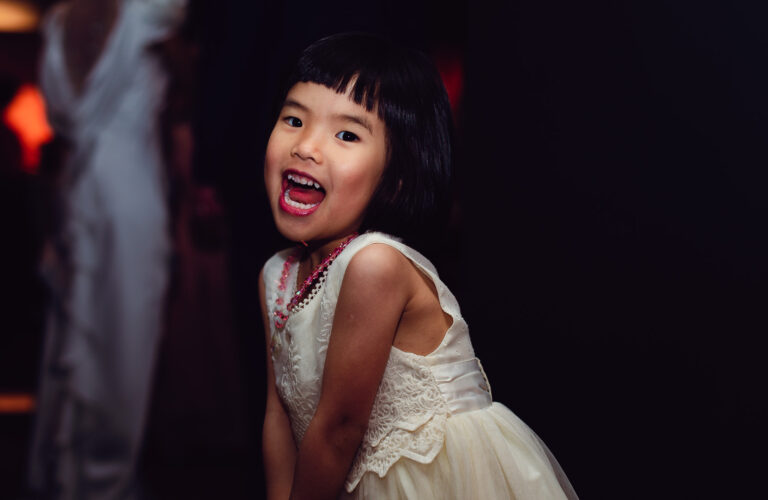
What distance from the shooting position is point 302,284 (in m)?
1.12

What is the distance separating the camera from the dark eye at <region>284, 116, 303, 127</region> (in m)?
0.99

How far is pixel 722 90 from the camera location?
106cm

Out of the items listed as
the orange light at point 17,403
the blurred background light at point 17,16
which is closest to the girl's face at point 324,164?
the orange light at point 17,403

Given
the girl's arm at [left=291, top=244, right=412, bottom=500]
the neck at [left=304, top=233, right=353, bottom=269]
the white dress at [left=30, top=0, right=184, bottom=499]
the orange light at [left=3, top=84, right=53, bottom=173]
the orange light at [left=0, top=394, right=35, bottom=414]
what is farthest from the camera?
the orange light at [left=3, top=84, right=53, bottom=173]

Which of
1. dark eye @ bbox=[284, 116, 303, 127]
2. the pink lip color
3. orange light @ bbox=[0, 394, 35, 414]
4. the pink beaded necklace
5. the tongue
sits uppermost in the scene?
dark eye @ bbox=[284, 116, 303, 127]

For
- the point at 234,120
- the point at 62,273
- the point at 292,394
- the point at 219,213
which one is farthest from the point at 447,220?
the point at 62,273

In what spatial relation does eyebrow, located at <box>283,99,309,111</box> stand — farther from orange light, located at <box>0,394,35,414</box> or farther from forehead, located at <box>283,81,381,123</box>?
orange light, located at <box>0,394,35,414</box>

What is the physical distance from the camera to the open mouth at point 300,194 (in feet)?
3.12

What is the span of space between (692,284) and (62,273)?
2255 mm

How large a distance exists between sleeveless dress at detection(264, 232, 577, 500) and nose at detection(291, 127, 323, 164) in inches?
5.2

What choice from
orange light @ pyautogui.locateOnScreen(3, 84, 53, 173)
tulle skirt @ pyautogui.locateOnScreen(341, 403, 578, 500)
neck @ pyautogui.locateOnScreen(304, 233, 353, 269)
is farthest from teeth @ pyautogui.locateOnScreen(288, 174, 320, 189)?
orange light @ pyautogui.locateOnScreen(3, 84, 53, 173)

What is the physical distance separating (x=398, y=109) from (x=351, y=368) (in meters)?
0.36

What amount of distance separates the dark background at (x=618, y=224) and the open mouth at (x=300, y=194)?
50 centimetres

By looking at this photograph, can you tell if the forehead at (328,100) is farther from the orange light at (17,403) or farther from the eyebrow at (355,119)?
the orange light at (17,403)
